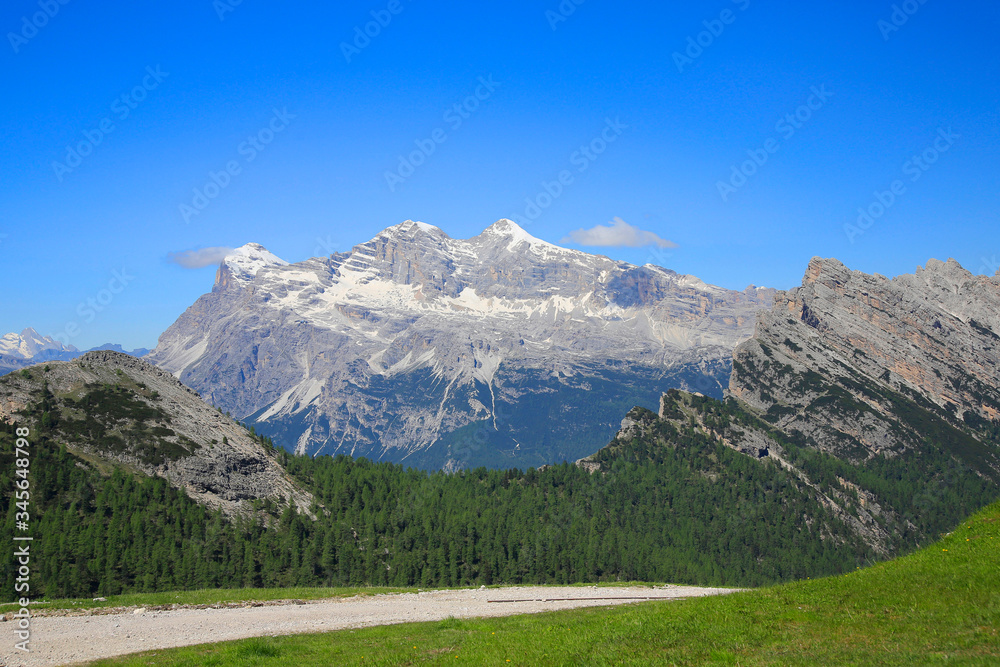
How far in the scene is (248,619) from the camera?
5600cm

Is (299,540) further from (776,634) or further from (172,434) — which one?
(776,634)

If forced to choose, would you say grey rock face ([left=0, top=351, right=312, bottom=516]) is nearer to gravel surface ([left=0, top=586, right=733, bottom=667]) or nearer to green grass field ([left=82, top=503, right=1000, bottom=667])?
gravel surface ([left=0, top=586, right=733, bottom=667])

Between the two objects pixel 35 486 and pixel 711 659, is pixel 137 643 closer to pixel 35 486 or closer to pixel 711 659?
pixel 711 659

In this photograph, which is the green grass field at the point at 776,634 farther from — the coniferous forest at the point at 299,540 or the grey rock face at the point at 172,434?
the grey rock face at the point at 172,434

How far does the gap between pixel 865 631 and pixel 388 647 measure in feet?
83.3

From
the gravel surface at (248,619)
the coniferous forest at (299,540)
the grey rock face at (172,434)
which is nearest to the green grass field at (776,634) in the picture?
the gravel surface at (248,619)

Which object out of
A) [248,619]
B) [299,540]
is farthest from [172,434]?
[248,619]

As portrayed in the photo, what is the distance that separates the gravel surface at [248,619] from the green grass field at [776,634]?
196 inches

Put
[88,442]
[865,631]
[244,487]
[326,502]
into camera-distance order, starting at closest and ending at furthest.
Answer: [865,631]
[88,442]
[244,487]
[326,502]

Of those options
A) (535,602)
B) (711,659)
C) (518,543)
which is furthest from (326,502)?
(711,659)

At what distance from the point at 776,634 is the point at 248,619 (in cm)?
4213

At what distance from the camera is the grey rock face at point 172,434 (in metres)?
150

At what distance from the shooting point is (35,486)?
12662cm

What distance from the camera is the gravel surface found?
43000mm
